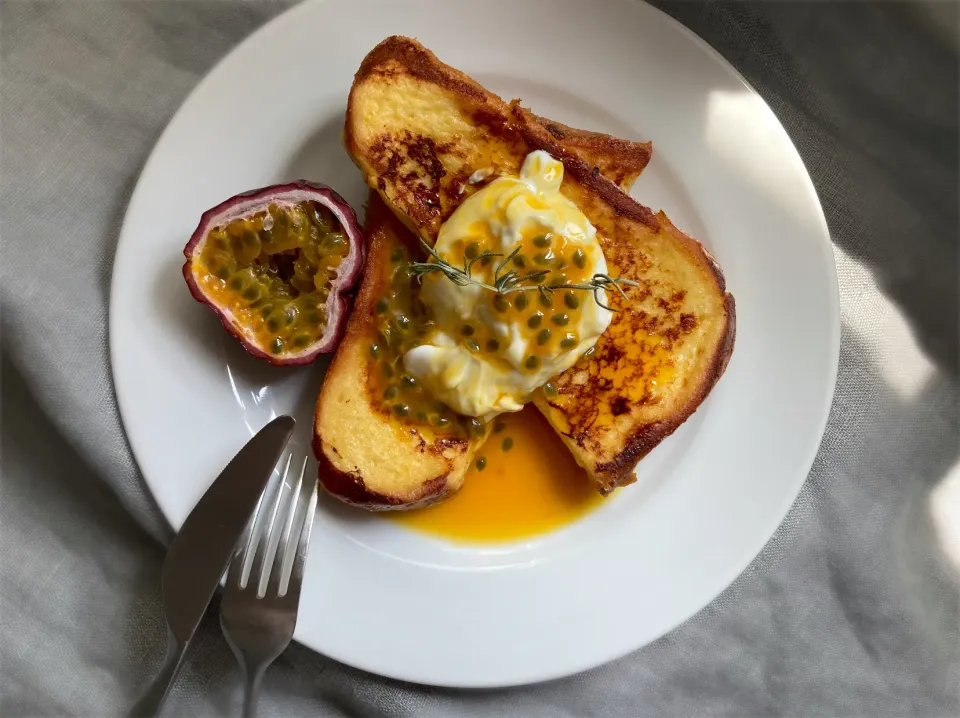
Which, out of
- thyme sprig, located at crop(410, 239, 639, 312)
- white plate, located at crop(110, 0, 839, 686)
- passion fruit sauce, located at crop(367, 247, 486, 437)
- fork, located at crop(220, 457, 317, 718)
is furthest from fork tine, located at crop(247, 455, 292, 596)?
thyme sprig, located at crop(410, 239, 639, 312)

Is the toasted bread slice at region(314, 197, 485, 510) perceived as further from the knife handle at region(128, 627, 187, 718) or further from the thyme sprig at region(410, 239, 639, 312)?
the knife handle at region(128, 627, 187, 718)

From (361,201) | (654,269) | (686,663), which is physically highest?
(654,269)

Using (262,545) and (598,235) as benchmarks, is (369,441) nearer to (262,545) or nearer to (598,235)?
(262,545)

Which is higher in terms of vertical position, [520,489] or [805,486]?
[805,486]

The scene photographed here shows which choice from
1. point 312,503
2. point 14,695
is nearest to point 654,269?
point 312,503

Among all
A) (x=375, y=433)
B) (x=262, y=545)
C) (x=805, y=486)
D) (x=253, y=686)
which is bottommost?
(x=253, y=686)

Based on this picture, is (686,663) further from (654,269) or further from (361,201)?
(361,201)

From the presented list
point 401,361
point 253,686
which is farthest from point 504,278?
point 253,686
